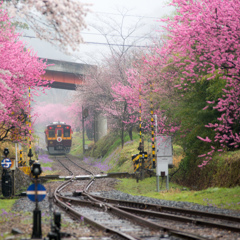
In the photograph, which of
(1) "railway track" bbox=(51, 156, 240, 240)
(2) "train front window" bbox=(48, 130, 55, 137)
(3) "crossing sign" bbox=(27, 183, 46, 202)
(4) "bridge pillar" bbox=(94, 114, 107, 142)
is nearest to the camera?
(1) "railway track" bbox=(51, 156, 240, 240)

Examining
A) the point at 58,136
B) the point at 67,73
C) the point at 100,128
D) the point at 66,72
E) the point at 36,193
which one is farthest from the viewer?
the point at 100,128

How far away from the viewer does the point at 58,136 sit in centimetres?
4597

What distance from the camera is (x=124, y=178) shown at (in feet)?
75.9

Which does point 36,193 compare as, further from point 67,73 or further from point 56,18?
point 67,73

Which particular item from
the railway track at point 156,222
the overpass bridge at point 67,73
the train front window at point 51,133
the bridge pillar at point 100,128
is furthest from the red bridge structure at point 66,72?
the railway track at point 156,222

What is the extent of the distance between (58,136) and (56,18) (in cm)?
3788

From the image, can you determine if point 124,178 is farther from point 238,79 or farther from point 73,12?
point 73,12

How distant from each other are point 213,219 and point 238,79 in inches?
180

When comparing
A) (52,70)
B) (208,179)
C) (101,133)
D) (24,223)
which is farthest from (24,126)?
(101,133)

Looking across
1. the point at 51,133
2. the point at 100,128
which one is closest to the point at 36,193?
the point at 51,133

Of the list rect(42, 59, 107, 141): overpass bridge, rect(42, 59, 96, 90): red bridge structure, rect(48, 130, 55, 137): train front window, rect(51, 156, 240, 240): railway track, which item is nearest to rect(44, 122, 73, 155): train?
rect(48, 130, 55, 137): train front window

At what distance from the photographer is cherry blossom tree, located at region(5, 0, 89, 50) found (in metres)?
8.55

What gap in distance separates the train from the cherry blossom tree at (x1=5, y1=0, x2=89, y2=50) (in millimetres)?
36733

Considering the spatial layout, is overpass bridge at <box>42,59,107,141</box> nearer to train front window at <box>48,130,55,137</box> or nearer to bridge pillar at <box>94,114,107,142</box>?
bridge pillar at <box>94,114,107,142</box>
